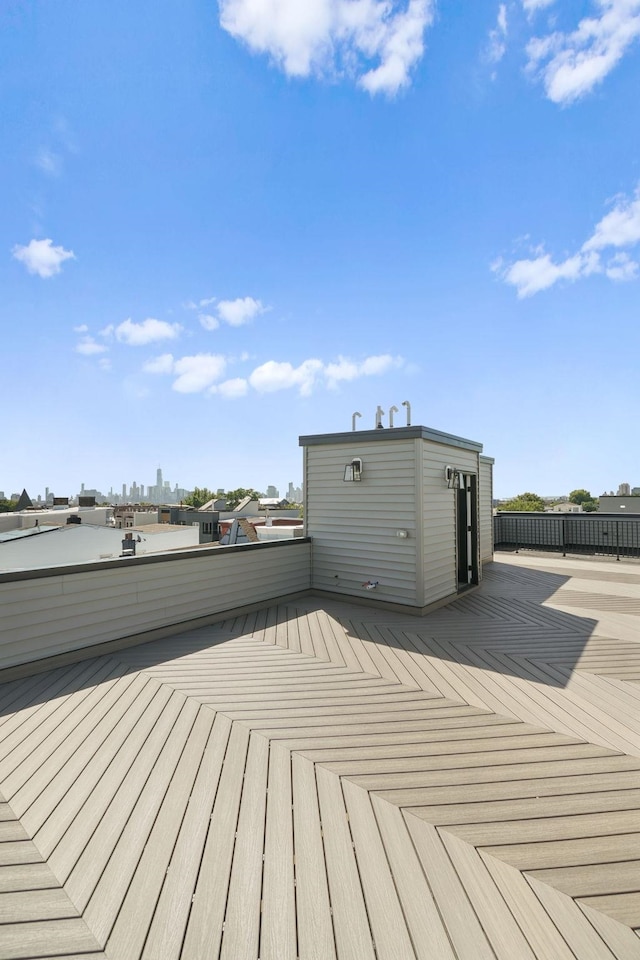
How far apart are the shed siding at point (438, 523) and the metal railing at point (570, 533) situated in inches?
203

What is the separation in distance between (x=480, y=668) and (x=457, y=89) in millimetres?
8563

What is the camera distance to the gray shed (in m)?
4.85

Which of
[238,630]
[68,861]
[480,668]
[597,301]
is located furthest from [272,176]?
[68,861]

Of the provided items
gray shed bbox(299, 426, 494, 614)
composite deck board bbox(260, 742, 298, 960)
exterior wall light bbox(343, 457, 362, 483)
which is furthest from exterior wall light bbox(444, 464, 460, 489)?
composite deck board bbox(260, 742, 298, 960)

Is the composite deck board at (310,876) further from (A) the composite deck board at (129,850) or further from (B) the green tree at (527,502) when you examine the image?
(B) the green tree at (527,502)

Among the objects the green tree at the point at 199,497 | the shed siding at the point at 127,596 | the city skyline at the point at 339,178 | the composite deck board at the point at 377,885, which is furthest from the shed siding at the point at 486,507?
the green tree at the point at 199,497

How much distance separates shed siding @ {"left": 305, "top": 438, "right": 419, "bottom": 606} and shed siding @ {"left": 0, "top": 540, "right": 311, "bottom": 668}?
2.12 feet

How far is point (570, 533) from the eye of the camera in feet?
32.9

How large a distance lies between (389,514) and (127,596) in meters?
2.99

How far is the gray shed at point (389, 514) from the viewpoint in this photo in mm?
4848

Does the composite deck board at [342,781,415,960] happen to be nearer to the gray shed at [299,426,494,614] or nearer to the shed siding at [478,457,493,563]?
the gray shed at [299,426,494,614]

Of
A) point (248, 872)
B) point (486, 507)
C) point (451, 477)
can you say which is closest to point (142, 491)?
point (486, 507)

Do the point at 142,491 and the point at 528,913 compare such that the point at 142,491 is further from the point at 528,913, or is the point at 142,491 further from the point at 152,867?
the point at 528,913

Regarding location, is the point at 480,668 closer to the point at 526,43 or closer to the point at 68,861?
the point at 68,861
